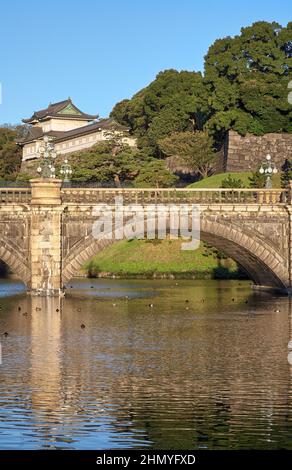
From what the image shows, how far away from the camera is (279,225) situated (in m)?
75.1

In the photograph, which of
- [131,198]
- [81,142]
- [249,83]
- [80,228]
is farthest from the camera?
[81,142]

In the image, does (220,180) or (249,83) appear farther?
(249,83)

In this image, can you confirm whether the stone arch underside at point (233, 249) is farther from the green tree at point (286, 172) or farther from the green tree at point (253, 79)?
the green tree at point (253, 79)

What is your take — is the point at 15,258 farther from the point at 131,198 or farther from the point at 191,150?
the point at 191,150

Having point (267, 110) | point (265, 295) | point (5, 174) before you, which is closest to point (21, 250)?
point (265, 295)

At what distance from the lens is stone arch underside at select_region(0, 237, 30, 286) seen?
235 ft

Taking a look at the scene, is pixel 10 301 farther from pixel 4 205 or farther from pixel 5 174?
pixel 5 174

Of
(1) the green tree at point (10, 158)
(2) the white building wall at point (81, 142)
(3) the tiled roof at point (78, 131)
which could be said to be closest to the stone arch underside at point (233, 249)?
(3) the tiled roof at point (78, 131)

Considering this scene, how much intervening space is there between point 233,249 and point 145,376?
42.2m

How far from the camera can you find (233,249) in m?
78.0

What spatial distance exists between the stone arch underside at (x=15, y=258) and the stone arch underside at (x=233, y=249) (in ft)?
8.25

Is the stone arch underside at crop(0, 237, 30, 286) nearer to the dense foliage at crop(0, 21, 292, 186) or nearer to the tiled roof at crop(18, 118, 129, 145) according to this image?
the dense foliage at crop(0, 21, 292, 186)

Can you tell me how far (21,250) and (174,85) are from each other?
7451cm

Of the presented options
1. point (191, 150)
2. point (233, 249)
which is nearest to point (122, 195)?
point (233, 249)
